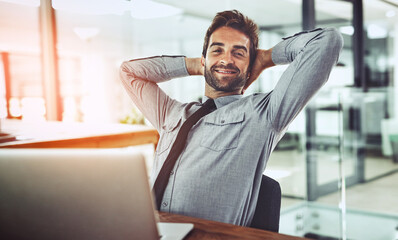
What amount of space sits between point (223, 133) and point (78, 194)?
91 cm

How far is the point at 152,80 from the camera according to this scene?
1.91 metres

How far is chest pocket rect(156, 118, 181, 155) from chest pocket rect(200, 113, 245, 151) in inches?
6.3

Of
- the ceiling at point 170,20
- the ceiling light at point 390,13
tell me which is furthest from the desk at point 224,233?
the ceiling light at point 390,13

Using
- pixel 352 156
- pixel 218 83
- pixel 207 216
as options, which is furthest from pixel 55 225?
pixel 352 156

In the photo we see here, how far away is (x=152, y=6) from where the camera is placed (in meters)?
4.13

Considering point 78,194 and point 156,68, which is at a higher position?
point 156,68

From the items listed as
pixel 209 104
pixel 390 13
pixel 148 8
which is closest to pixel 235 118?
pixel 209 104

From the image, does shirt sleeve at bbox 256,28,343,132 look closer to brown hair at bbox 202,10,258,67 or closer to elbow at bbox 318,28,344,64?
elbow at bbox 318,28,344,64

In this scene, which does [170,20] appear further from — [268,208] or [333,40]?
[268,208]

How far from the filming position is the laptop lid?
666mm

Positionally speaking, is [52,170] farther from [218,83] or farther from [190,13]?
[190,13]

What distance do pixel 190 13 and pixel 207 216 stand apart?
13.6 ft

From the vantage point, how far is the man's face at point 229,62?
1.73m

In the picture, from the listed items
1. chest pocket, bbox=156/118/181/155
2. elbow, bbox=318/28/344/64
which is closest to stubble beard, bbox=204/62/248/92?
chest pocket, bbox=156/118/181/155
